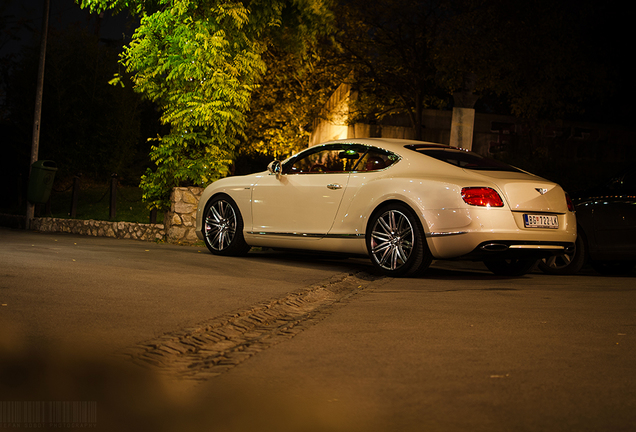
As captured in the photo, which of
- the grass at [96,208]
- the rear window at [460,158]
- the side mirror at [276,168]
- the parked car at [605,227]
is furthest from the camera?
the grass at [96,208]

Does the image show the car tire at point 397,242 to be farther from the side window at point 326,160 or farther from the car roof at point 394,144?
the side window at point 326,160

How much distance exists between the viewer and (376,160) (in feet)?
29.4

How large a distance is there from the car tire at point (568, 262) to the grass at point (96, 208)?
30.6 feet

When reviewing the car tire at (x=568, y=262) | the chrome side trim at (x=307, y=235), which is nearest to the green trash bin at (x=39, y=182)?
the chrome side trim at (x=307, y=235)

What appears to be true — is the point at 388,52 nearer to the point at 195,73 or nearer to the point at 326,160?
the point at 195,73

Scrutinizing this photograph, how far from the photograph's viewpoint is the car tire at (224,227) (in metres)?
10.4

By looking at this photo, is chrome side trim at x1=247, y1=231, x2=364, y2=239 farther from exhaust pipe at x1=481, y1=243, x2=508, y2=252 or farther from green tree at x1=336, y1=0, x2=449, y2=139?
green tree at x1=336, y1=0, x2=449, y2=139

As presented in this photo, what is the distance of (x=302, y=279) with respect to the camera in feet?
26.4

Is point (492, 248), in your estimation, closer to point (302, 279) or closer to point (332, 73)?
point (302, 279)

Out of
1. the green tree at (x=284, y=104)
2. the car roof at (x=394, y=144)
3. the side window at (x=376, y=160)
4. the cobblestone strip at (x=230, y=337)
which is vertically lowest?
the cobblestone strip at (x=230, y=337)

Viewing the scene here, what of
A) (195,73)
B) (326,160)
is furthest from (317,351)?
(195,73)

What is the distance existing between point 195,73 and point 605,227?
23.2 ft

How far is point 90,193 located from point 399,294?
20264 mm

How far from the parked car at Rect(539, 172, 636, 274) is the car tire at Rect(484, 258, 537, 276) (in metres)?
0.54
